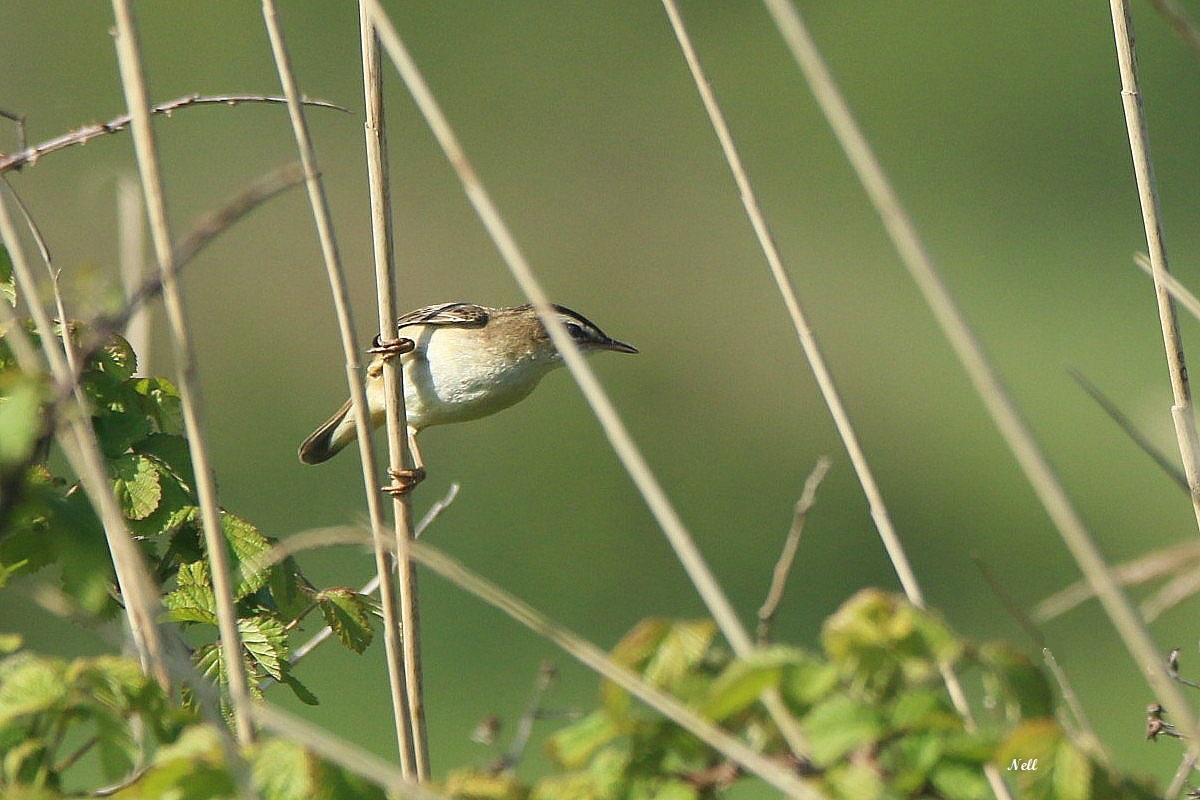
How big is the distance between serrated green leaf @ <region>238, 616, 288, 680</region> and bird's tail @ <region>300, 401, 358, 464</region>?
1826 millimetres

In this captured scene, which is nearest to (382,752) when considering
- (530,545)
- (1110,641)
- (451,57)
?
(530,545)

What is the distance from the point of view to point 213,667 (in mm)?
1782

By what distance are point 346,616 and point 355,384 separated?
33cm

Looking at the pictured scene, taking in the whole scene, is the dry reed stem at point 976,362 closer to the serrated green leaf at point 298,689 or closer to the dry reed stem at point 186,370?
the dry reed stem at point 186,370

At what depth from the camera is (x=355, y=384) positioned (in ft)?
6.53

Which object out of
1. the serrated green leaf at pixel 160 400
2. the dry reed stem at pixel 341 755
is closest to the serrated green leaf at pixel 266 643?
the serrated green leaf at pixel 160 400

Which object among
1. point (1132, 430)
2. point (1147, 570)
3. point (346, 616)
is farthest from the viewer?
point (346, 616)

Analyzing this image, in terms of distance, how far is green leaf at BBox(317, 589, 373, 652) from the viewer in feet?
6.10

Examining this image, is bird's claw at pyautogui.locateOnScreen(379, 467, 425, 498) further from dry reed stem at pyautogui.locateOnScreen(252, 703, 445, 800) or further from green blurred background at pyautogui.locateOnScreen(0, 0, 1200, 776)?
green blurred background at pyautogui.locateOnScreen(0, 0, 1200, 776)

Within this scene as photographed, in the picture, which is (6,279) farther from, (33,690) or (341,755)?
(341,755)

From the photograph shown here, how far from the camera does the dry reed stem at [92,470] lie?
4.55 feet

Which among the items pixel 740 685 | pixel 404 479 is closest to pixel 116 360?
pixel 404 479

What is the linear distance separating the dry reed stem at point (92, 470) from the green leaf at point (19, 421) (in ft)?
0.11

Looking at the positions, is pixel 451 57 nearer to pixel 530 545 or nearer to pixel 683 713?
pixel 530 545
